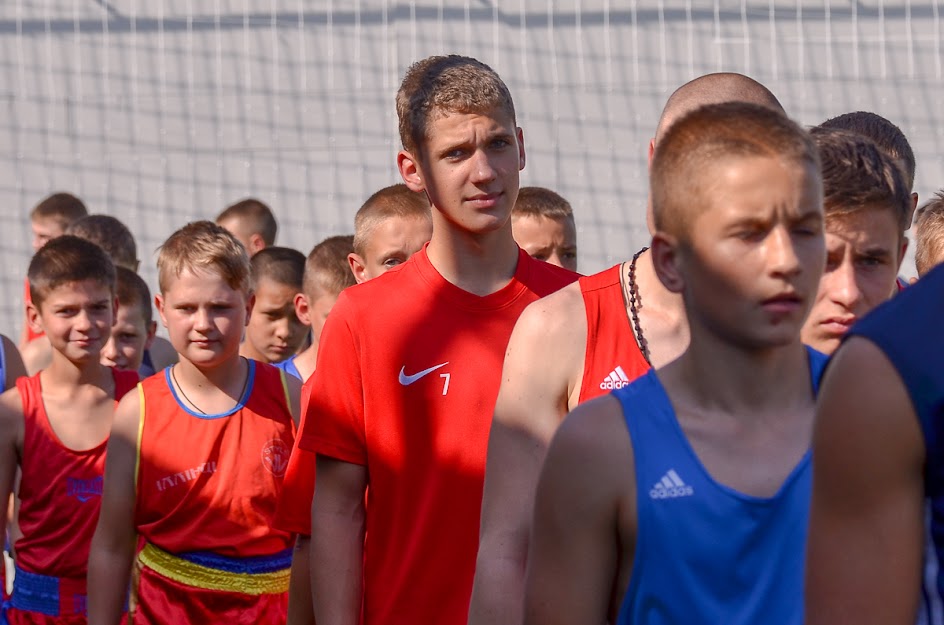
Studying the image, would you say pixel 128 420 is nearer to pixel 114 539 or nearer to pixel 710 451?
pixel 114 539

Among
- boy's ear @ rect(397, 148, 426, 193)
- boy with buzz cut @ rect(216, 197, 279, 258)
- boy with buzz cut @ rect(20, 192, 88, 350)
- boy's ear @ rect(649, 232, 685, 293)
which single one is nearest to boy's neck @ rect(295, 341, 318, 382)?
boy's ear @ rect(397, 148, 426, 193)

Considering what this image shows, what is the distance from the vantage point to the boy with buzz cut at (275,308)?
655 centimetres

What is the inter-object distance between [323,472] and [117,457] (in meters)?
1.47

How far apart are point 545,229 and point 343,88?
4.20 meters

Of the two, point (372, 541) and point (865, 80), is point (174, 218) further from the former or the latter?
point (372, 541)

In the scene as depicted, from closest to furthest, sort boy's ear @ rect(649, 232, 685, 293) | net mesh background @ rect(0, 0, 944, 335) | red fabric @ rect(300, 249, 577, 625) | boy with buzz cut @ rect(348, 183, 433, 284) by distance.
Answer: boy's ear @ rect(649, 232, 685, 293) < red fabric @ rect(300, 249, 577, 625) < boy with buzz cut @ rect(348, 183, 433, 284) < net mesh background @ rect(0, 0, 944, 335)

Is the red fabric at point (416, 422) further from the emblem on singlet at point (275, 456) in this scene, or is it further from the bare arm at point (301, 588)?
the emblem on singlet at point (275, 456)

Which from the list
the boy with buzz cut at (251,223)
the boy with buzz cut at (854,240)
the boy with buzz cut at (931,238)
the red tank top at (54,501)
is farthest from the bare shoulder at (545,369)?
the boy with buzz cut at (251,223)

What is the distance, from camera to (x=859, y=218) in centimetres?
252

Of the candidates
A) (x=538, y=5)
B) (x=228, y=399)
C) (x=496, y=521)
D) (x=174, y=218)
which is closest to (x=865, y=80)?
(x=538, y=5)

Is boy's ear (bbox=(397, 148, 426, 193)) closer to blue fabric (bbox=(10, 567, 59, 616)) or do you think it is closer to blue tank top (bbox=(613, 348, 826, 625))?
blue tank top (bbox=(613, 348, 826, 625))

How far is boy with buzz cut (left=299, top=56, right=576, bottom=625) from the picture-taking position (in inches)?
130

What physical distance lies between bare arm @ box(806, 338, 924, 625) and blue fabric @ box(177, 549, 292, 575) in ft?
10.3

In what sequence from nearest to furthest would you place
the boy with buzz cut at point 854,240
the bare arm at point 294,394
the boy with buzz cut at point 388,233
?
the boy with buzz cut at point 854,240, the boy with buzz cut at point 388,233, the bare arm at point 294,394
